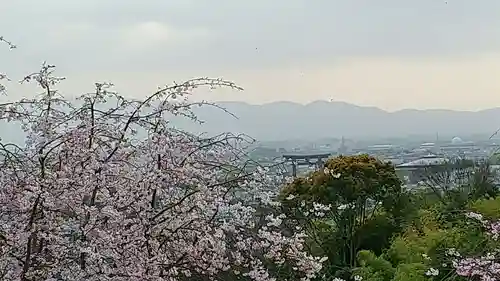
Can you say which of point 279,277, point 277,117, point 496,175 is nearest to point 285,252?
point 279,277

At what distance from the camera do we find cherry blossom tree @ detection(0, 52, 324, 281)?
4465mm

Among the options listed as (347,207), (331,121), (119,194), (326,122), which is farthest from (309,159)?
(119,194)

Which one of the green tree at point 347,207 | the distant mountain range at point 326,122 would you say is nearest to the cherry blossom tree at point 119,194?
the distant mountain range at point 326,122

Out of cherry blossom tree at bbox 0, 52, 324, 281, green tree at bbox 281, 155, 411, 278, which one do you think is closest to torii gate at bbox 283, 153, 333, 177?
green tree at bbox 281, 155, 411, 278

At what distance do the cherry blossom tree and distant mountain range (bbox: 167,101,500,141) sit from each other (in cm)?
28

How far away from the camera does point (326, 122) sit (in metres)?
16.9

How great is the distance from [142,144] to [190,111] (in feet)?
1.36

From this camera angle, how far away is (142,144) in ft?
16.4

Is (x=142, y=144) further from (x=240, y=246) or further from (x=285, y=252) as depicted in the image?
(x=285, y=252)

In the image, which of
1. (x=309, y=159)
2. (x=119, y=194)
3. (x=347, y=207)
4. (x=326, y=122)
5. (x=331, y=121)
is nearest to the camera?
(x=119, y=194)

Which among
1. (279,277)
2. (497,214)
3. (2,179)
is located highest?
(2,179)

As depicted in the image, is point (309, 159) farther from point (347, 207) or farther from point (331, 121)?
point (331, 121)

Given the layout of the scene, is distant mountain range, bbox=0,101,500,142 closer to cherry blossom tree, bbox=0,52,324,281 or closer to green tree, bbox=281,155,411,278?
cherry blossom tree, bbox=0,52,324,281

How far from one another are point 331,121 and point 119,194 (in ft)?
42.6
